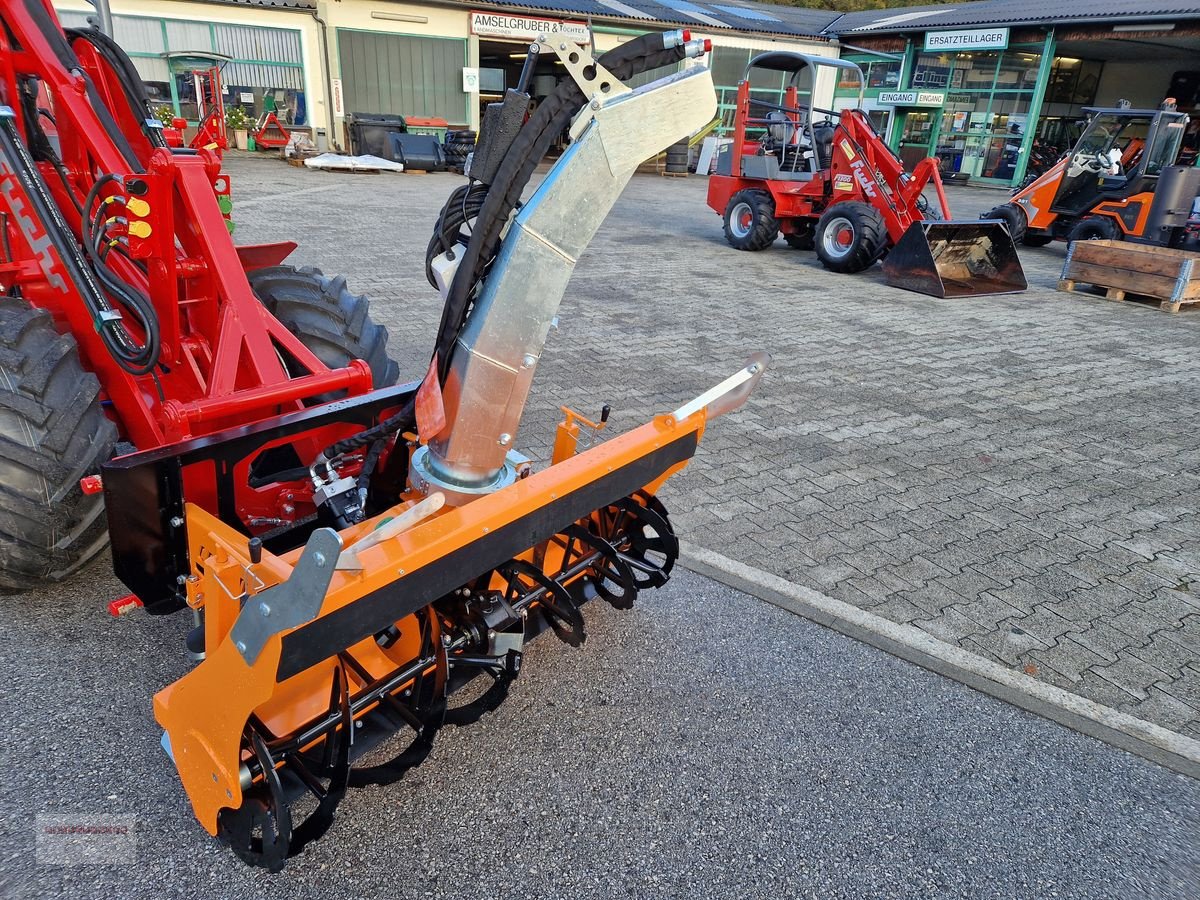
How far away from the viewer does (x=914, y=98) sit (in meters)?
24.5

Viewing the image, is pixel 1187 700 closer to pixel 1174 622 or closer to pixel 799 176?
pixel 1174 622

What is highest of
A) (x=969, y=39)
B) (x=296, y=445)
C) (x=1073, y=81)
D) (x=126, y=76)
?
(x=969, y=39)

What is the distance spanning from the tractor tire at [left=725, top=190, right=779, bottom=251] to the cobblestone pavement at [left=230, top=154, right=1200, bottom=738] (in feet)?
3.56

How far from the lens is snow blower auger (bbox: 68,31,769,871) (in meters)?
1.87

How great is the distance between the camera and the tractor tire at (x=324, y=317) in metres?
3.64

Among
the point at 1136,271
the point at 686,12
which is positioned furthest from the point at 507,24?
the point at 1136,271

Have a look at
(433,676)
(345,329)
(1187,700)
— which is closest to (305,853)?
(433,676)

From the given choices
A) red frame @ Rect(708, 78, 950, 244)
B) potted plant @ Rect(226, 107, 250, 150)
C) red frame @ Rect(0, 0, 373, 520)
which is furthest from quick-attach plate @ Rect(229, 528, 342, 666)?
potted plant @ Rect(226, 107, 250, 150)

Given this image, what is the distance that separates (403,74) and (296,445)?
21.6 metres

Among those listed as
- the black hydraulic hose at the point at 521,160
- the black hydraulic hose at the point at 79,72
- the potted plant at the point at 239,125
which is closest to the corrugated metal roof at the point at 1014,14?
the potted plant at the point at 239,125

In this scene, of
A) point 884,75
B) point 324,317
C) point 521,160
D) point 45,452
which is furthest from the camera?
point 884,75

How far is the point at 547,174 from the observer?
200cm

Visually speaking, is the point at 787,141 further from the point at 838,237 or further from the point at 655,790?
the point at 655,790

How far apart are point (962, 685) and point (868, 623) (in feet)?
1.43
